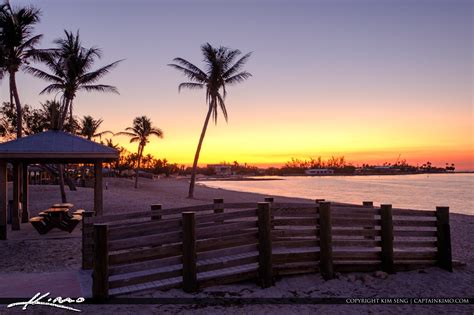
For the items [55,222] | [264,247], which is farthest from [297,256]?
[55,222]

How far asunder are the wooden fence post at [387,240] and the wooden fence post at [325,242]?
1.13m

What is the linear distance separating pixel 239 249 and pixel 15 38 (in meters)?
20.1

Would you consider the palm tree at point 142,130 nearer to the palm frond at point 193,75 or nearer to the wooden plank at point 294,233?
the palm frond at point 193,75

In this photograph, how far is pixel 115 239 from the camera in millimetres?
6203

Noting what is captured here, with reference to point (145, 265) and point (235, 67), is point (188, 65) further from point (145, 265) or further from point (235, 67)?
point (145, 265)

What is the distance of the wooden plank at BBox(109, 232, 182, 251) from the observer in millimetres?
6020

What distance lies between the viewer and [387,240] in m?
7.50

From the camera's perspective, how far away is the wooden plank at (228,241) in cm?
675

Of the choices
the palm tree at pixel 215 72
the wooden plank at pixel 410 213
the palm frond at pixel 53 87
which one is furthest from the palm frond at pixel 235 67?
the wooden plank at pixel 410 213

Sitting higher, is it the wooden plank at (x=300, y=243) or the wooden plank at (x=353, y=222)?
the wooden plank at (x=353, y=222)

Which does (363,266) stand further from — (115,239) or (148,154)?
(148,154)

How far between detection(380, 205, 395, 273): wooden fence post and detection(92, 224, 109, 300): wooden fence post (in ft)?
16.8

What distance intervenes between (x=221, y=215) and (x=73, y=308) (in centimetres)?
278

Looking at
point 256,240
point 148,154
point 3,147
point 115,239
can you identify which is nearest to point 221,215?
point 256,240
